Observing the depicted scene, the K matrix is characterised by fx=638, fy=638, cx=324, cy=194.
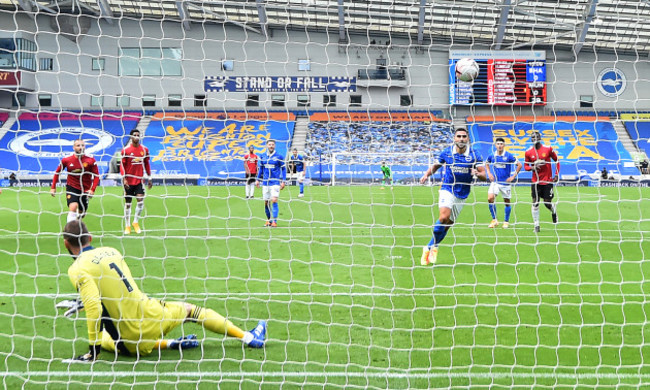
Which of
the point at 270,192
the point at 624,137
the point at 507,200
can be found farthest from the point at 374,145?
the point at 270,192

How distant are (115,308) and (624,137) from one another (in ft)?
110

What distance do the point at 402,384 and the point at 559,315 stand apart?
2.34m

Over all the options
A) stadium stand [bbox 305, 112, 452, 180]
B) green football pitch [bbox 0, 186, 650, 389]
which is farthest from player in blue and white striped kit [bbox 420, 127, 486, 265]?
stadium stand [bbox 305, 112, 452, 180]

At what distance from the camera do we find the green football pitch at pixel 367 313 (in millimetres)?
4430

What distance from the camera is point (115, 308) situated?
4.57m

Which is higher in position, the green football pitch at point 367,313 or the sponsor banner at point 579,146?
the green football pitch at point 367,313

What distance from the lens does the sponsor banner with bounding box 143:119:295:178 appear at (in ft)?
96.8

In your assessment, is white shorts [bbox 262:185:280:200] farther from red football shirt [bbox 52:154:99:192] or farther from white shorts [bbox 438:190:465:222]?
white shorts [bbox 438:190:465:222]

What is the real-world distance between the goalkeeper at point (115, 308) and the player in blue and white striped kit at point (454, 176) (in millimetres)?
4203

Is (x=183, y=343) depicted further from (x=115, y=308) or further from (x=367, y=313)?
(x=367, y=313)

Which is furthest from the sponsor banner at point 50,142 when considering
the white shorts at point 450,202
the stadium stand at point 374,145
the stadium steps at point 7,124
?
the white shorts at point 450,202

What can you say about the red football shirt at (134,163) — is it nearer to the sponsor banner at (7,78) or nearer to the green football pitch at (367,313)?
the green football pitch at (367,313)

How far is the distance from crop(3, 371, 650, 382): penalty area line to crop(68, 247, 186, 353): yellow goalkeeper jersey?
28cm

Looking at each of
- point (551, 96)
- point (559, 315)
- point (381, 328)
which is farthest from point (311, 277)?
point (551, 96)
